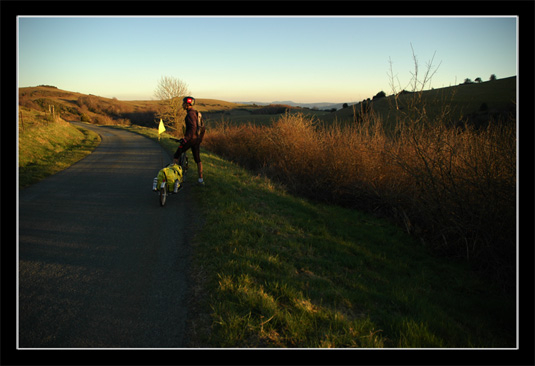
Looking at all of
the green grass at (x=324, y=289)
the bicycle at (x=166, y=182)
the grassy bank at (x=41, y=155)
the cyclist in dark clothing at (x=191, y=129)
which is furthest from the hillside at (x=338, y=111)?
the bicycle at (x=166, y=182)

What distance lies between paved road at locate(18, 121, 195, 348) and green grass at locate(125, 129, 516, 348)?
0.35 meters

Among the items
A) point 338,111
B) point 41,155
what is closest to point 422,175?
point 41,155

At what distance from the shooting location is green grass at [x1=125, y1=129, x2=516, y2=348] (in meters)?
2.74

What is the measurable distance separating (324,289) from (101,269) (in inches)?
113

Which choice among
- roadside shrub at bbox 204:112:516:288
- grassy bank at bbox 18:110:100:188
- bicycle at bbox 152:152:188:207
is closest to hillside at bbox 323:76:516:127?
roadside shrub at bbox 204:112:516:288

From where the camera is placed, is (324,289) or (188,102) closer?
(324,289)

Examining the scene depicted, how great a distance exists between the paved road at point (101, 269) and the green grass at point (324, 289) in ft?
1.14

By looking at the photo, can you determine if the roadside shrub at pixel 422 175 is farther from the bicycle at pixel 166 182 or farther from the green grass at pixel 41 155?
the green grass at pixel 41 155

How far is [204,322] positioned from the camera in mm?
2812

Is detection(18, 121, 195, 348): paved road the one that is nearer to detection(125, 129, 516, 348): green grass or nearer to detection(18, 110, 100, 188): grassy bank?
detection(125, 129, 516, 348): green grass

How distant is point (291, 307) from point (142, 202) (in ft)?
16.5

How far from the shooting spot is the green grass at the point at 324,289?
2744 mm

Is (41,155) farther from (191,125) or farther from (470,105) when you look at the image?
(470,105)

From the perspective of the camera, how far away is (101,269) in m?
3.77
